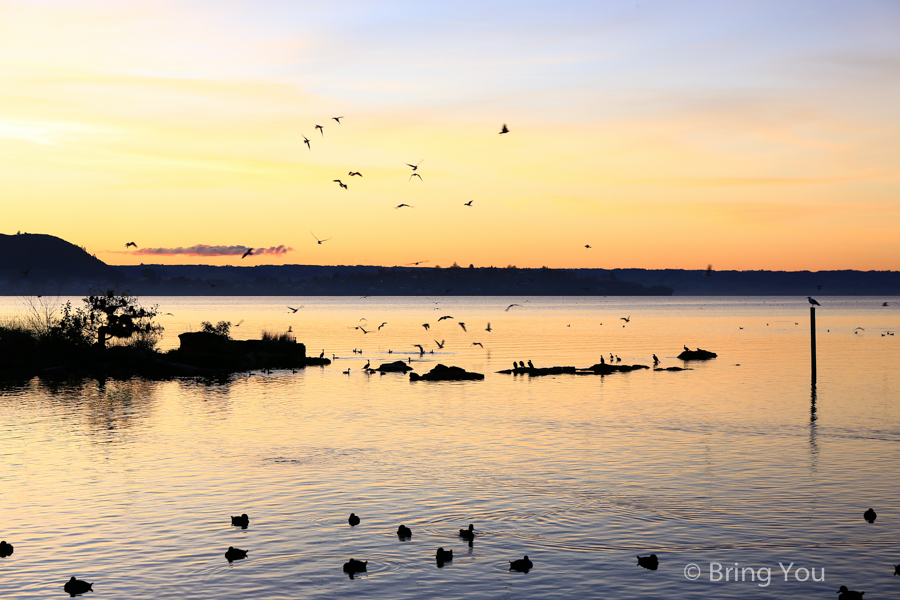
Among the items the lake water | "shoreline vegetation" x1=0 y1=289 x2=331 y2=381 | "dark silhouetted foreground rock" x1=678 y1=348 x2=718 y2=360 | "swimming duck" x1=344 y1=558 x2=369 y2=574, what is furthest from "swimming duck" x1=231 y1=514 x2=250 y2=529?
"dark silhouetted foreground rock" x1=678 y1=348 x2=718 y2=360

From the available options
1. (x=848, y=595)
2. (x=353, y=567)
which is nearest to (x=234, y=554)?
(x=353, y=567)

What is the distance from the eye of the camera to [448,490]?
97.3ft

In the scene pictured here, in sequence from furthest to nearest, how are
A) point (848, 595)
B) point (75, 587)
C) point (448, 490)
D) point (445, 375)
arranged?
point (445, 375)
point (448, 490)
point (75, 587)
point (848, 595)

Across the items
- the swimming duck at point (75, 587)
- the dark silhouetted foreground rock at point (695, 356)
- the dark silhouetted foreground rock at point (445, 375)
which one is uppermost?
the dark silhouetted foreground rock at point (695, 356)

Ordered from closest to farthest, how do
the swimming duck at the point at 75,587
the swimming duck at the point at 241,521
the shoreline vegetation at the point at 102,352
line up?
the swimming duck at the point at 75,587 → the swimming duck at the point at 241,521 → the shoreline vegetation at the point at 102,352

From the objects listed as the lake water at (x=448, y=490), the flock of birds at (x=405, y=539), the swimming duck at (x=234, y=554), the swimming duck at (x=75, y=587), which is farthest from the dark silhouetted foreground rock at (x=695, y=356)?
the swimming duck at (x=75, y=587)

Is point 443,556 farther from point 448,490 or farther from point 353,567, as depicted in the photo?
point 448,490

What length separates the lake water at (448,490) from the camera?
821 inches

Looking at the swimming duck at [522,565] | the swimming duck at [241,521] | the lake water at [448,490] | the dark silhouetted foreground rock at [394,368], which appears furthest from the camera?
the dark silhouetted foreground rock at [394,368]

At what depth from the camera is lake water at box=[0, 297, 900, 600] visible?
821 inches

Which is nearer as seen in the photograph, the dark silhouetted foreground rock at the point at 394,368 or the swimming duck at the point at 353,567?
the swimming duck at the point at 353,567

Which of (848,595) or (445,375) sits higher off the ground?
(445,375)

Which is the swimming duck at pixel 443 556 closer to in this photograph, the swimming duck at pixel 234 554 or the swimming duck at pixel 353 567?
the swimming duck at pixel 353 567

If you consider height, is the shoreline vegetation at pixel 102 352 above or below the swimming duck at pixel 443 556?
above
